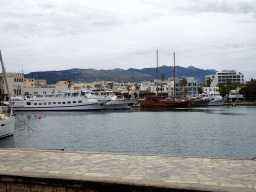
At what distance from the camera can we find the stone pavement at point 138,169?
5.69m

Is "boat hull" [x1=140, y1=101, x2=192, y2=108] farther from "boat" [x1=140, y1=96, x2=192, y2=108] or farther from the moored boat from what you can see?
the moored boat

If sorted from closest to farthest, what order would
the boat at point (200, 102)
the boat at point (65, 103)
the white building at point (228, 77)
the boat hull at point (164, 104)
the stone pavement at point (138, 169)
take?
the stone pavement at point (138, 169) → the boat at point (65, 103) → the boat hull at point (164, 104) → the boat at point (200, 102) → the white building at point (228, 77)

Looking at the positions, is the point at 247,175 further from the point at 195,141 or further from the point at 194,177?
the point at 195,141

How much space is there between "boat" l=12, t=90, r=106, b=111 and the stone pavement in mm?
64922

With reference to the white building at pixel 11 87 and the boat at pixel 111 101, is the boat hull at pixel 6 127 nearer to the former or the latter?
the boat at pixel 111 101

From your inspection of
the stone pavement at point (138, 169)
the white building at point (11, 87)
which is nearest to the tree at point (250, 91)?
the white building at point (11, 87)

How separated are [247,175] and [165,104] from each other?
88.7 meters

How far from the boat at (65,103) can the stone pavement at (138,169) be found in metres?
64.9

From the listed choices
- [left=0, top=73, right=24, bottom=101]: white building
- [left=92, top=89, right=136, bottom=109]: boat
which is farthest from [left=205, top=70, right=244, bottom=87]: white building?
[left=0, top=73, right=24, bottom=101]: white building

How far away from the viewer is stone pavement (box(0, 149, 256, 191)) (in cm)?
569

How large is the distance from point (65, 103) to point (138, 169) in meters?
70.2

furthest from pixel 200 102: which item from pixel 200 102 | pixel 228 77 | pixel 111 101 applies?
pixel 228 77

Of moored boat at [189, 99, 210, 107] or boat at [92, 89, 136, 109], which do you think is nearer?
boat at [92, 89, 136, 109]

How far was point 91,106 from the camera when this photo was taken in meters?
73.4
